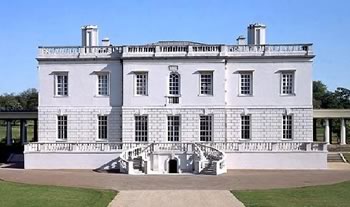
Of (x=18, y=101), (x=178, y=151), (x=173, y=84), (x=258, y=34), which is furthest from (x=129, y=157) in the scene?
(x=18, y=101)

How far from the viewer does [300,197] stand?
83.0 ft

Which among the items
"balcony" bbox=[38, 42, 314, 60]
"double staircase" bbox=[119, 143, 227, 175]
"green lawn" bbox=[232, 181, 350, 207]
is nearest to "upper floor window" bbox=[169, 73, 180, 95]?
"balcony" bbox=[38, 42, 314, 60]

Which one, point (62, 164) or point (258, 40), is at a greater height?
point (258, 40)

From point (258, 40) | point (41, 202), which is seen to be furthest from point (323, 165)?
point (41, 202)

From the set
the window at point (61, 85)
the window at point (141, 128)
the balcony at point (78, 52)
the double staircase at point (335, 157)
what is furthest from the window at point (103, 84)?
the double staircase at point (335, 157)

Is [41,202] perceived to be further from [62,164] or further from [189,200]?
[62,164]

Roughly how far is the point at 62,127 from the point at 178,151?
10954 millimetres

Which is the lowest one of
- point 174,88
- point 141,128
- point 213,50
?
point 141,128

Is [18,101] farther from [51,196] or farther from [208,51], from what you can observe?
[51,196]

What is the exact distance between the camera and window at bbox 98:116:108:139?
1885 inches

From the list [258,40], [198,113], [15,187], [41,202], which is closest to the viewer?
[41,202]

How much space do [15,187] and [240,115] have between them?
2232 cm

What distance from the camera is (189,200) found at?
24375 mm

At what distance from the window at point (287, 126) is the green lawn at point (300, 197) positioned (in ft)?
54.0
